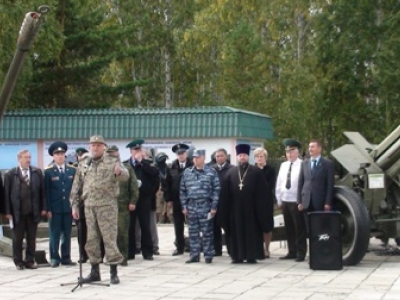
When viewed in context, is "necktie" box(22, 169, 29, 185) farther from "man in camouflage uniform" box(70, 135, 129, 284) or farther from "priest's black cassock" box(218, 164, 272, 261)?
"priest's black cassock" box(218, 164, 272, 261)

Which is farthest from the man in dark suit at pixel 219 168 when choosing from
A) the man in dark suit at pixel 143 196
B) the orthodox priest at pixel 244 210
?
the man in dark suit at pixel 143 196

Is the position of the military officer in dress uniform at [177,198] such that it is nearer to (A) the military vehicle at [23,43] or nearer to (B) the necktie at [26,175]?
(B) the necktie at [26,175]

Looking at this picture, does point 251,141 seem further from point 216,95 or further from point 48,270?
point 216,95

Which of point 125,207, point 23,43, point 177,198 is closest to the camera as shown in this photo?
point 23,43

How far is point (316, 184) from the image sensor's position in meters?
15.8

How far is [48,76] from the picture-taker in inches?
1454

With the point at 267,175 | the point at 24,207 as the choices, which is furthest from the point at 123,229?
the point at 267,175

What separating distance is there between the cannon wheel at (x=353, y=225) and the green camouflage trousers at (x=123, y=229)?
3.06 meters

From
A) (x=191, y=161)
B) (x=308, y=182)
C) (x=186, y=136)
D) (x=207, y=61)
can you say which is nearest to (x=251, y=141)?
(x=186, y=136)

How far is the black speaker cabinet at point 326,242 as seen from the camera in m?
15.0

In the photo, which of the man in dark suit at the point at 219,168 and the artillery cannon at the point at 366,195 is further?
the man in dark suit at the point at 219,168

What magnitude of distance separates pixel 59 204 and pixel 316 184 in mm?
3737

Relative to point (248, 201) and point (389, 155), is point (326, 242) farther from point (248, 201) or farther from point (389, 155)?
point (389, 155)

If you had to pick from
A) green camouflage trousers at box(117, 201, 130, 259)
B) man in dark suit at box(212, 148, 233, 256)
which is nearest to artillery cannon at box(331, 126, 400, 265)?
man in dark suit at box(212, 148, 233, 256)
